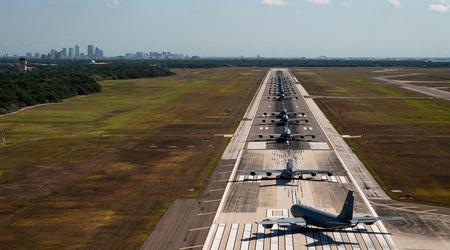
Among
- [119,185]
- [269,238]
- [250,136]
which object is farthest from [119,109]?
[269,238]

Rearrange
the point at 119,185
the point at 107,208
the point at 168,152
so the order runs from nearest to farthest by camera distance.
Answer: the point at 107,208 → the point at 119,185 → the point at 168,152

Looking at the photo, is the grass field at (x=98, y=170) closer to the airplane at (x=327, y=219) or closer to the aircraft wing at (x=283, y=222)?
the aircraft wing at (x=283, y=222)

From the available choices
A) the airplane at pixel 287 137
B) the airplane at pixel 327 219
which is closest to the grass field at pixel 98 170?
the airplane at pixel 287 137

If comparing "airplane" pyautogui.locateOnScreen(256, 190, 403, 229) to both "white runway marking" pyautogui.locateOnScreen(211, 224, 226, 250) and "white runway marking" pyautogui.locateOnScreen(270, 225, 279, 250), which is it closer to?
"white runway marking" pyautogui.locateOnScreen(270, 225, 279, 250)

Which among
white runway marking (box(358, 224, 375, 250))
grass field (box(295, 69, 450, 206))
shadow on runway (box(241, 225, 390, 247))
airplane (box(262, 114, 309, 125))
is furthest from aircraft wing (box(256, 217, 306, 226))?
airplane (box(262, 114, 309, 125))

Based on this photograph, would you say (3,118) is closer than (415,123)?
No

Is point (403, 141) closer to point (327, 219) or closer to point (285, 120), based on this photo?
point (285, 120)

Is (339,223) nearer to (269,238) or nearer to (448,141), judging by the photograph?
(269,238)

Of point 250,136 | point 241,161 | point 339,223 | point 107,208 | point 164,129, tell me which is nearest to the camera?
point 339,223
